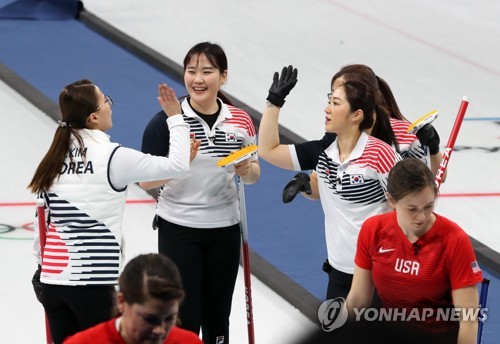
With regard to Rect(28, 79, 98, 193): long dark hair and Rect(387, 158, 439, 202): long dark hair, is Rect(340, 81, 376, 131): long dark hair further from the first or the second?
Rect(28, 79, 98, 193): long dark hair

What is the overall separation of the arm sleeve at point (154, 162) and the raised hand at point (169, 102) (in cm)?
4

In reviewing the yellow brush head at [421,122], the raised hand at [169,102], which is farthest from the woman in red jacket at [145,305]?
the yellow brush head at [421,122]

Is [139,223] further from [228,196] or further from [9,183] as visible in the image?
[228,196]

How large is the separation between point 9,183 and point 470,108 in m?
4.02

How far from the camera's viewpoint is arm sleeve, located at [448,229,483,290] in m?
3.64

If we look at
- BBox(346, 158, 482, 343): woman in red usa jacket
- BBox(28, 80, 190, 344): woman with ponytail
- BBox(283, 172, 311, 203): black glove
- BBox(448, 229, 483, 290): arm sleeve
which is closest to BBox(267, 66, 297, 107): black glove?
BBox(283, 172, 311, 203): black glove

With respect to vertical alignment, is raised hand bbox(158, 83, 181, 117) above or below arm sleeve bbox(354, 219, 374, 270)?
above

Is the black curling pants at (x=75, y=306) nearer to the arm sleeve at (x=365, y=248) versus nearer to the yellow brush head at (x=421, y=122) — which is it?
the arm sleeve at (x=365, y=248)

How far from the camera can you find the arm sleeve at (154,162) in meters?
3.94

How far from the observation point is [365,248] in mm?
3816

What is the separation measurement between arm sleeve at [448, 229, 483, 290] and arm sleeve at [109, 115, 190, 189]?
42.2 inches

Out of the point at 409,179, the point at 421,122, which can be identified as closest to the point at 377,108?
the point at 421,122

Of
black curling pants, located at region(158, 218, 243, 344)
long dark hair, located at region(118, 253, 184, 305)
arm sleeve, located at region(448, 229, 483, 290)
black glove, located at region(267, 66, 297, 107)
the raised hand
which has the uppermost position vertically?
black glove, located at region(267, 66, 297, 107)

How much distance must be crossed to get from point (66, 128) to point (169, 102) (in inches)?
19.0
